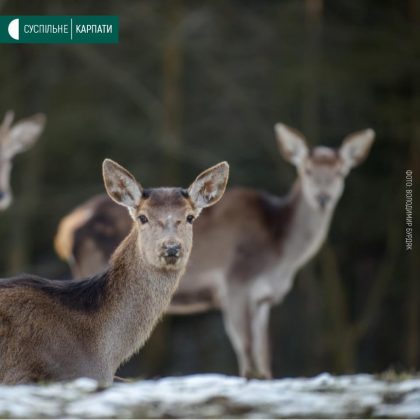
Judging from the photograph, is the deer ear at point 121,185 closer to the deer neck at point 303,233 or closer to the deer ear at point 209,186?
the deer ear at point 209,186

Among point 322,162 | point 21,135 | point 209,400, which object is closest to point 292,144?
point 322,162

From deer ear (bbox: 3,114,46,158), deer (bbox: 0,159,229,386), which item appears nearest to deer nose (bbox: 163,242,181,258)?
deer (bbox: 0,159,229,386)

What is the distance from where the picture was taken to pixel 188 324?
17.4 meters

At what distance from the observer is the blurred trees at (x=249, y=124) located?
53.7 feet

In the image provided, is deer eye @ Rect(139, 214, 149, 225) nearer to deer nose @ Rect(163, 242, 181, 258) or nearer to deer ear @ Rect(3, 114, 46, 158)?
deer nose @ Rect(163, 242, 181, 258)

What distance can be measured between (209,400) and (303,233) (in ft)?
19.2

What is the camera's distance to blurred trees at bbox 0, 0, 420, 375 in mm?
16375

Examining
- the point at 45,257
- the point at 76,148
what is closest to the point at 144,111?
the point at 76,148

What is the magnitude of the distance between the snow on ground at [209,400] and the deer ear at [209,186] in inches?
43.6

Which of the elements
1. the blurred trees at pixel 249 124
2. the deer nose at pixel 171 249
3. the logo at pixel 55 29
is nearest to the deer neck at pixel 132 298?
the deer nose at pixel 171 249

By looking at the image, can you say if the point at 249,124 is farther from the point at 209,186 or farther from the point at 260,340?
the point at 209,186

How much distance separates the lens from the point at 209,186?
24.5 ft

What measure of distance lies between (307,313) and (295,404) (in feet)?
33.7

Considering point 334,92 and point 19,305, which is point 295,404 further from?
point 334,92
